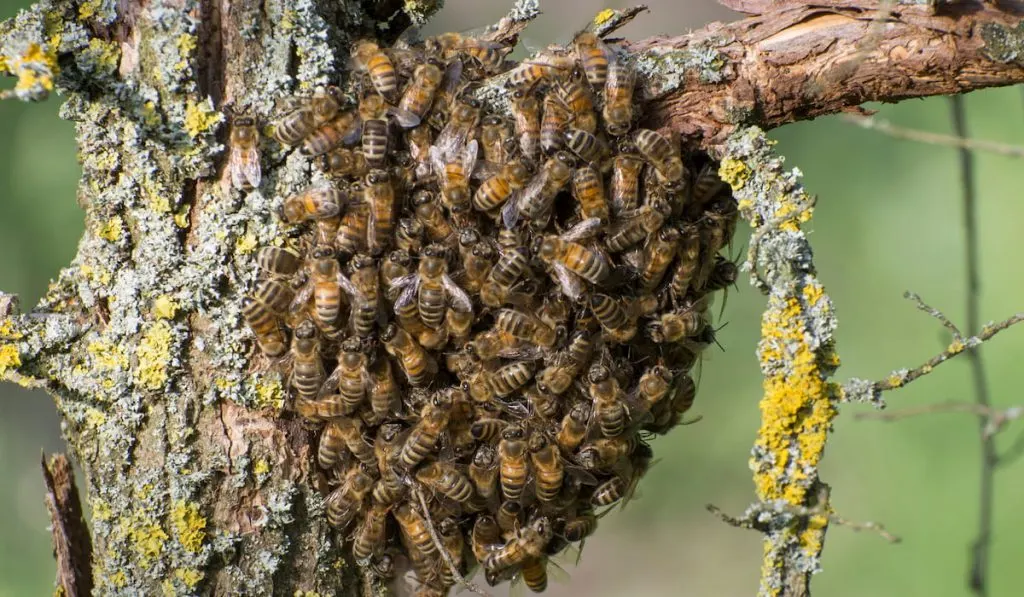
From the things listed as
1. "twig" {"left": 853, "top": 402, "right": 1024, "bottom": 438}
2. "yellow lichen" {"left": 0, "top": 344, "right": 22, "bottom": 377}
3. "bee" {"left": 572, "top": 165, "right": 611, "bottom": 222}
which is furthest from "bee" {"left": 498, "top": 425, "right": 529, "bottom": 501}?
"yellow lichen" {"left": 0, "top": 344, "right": 22, "bottom": 377}

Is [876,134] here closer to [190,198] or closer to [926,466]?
[926,466]

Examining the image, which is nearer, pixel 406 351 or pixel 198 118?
pixel 198 118

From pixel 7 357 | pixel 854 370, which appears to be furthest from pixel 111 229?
pixel 854 370

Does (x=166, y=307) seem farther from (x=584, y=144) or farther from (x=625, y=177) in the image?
(x=625, y=177)

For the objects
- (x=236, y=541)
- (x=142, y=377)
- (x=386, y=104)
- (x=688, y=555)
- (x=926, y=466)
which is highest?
(x=386, y=104)

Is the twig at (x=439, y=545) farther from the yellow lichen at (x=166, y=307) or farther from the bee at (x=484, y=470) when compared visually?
the yellow lichen at (x=166, y=307)

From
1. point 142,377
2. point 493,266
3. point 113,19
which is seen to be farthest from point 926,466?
point 113,19
